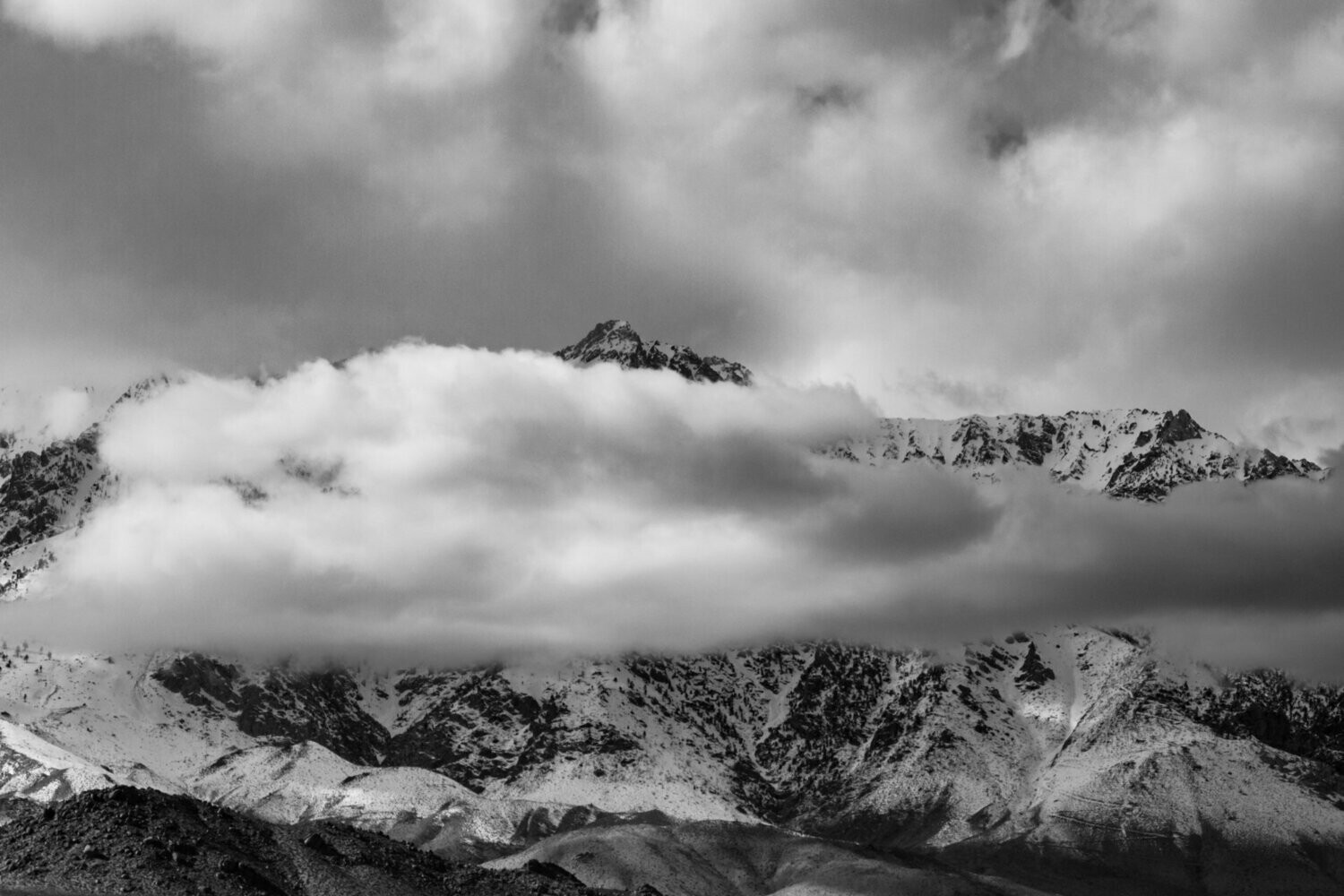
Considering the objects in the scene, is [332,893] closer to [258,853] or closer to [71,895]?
[258,853]

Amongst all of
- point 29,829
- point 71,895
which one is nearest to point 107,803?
point 29,829

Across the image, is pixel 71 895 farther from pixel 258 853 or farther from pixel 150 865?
pixel 258 853

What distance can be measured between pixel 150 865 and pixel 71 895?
1267cm

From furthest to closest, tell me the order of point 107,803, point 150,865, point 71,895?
point 107,803 → point 150,865 → point 71,895

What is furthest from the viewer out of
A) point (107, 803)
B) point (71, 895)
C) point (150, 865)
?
point (107, 803)

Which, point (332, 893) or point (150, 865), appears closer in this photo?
point (150, 865)

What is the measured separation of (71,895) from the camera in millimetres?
163250

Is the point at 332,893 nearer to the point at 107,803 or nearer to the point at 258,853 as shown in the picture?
the point at 258,853

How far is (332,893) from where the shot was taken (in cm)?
19362

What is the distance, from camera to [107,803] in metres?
188

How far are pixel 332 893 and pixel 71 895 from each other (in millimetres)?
36099

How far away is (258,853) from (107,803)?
723 inches

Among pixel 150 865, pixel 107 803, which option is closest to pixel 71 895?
pixel 150 865

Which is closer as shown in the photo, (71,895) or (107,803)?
(71,895)
